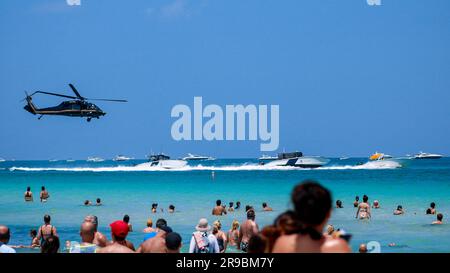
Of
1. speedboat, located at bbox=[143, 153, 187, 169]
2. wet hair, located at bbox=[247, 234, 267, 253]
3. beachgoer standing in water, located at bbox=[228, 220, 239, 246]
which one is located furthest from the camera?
speedboat, located at bbox=[143, 153, 187, 169]

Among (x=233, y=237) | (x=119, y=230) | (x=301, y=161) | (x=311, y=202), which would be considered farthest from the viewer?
(x=301, y=161)

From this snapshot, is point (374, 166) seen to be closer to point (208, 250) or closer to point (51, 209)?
point (51, 209)

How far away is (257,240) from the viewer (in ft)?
13.9

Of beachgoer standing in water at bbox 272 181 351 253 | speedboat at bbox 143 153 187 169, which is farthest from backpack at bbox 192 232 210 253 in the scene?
speedboat at bbox 143 153 187 169

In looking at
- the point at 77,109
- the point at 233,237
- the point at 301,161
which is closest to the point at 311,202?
the point at 233,237

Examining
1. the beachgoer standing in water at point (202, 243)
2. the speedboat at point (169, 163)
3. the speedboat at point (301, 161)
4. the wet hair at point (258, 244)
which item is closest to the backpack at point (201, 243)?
the beachgoer standing in water at point (202, 243)

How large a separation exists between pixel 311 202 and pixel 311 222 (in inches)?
5.6

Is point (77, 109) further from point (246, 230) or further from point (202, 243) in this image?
point (202, 243)

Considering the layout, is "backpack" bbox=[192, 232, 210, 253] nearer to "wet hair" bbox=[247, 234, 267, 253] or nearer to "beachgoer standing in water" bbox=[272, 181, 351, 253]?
"wet hair" bbox=[247, 234, 267, 253]

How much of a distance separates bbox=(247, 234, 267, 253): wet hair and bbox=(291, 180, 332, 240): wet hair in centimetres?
51

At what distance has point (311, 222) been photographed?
144 inches

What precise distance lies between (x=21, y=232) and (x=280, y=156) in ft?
260

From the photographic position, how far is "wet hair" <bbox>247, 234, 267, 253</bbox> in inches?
163

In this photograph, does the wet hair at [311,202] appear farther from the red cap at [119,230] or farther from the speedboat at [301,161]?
the speedboat at [301,161]
